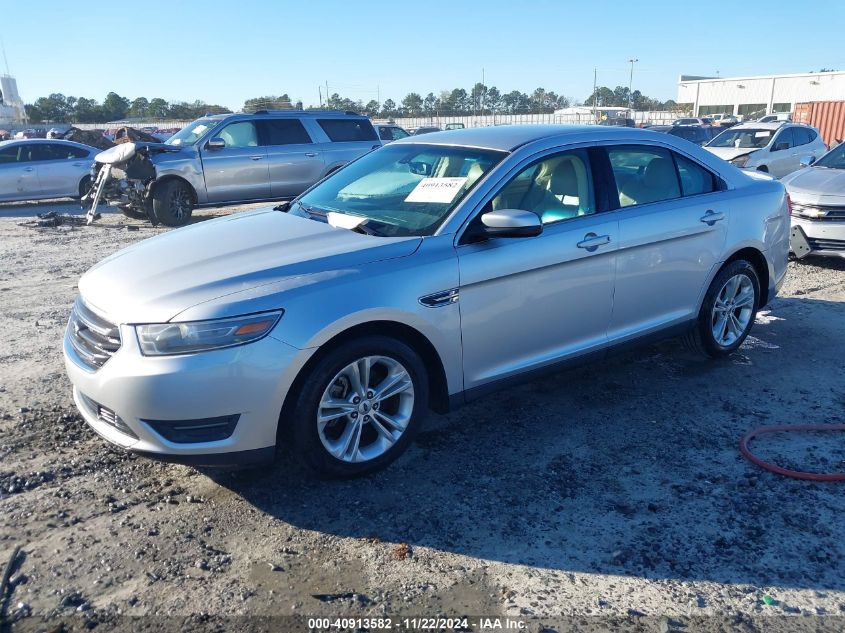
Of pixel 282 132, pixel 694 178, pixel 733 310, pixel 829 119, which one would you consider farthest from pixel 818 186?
pixel 829 119

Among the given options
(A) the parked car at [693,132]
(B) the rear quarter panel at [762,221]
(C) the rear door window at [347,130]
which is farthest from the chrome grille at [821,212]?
(A) the parked car at [693,132]

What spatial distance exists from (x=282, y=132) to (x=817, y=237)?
9020 mm

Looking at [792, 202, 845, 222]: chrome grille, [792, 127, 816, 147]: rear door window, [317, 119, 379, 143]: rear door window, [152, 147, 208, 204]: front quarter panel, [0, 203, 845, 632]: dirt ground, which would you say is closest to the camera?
[0, 203, 845, 632]: dirt ground

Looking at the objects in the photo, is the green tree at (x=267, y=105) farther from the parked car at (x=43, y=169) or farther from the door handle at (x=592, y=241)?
the door handle at (x=592, y=241)

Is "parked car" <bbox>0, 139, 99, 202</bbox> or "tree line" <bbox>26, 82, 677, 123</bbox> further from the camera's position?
"tree line" <bbox>26, 82, 677, 123</bbox>

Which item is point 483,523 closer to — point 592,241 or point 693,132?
point 592,241

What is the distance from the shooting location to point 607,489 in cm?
359

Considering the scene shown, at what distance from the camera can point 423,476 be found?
372cm

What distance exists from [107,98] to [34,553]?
8141 centimetres

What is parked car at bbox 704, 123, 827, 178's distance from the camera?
14445 millimetres

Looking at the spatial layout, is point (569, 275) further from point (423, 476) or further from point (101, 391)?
point (101, 391)

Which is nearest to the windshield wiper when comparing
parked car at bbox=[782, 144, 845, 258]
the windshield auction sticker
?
the windshield auction sticker

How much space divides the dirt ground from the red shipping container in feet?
79.8

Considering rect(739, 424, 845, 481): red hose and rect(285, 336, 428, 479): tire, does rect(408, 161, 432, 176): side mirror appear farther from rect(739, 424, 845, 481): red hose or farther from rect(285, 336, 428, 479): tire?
rect(739, 424, 845, 481): red hose
